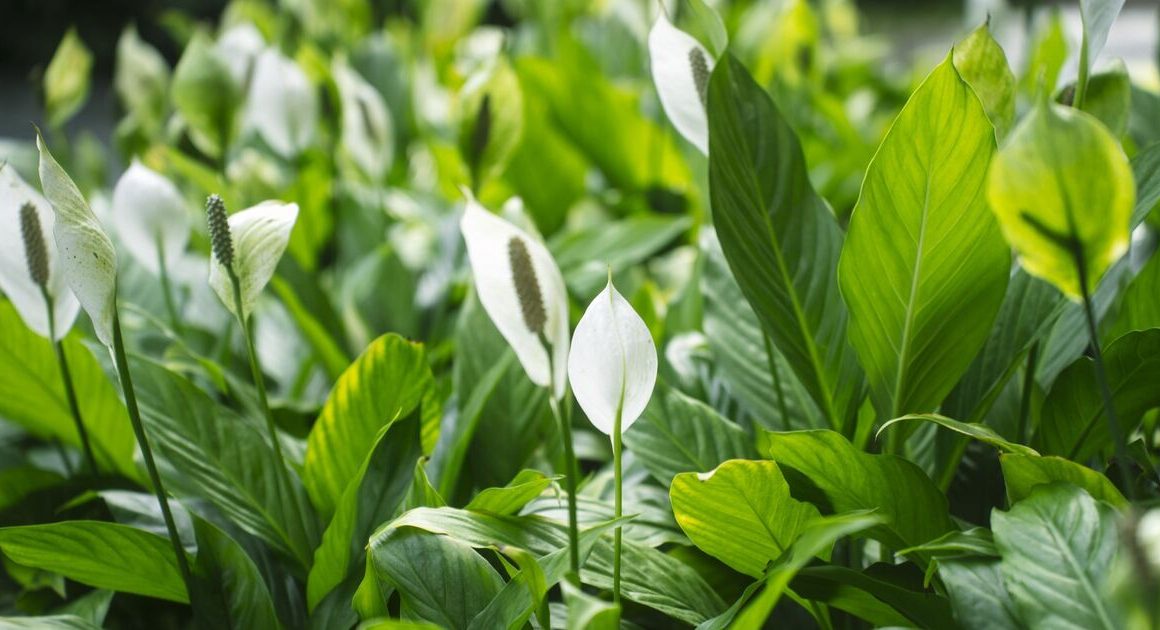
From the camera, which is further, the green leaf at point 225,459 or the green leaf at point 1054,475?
the green leaf at point 225,459

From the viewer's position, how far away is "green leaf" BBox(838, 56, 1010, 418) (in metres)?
0.57

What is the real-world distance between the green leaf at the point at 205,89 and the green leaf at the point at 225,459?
37 cm

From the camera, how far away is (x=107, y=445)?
0.82 m

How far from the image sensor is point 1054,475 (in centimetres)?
55

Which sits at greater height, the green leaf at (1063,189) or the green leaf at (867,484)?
the green leaf at (1063,189)

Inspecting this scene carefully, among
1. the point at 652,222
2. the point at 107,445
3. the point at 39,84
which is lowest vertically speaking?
the point at 107,445

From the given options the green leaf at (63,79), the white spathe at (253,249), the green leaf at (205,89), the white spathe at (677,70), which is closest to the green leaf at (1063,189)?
the white spathe at (677,70)

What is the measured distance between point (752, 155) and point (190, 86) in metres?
0.59

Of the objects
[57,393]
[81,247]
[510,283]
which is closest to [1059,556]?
[510,283]

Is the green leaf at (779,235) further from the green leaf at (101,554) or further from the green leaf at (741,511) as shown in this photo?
the green leaf at (101,554)

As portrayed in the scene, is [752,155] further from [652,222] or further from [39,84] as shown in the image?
[39,84]

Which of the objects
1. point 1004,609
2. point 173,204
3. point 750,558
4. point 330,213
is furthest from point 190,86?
point 1004,609

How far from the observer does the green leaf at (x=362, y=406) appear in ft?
2.22

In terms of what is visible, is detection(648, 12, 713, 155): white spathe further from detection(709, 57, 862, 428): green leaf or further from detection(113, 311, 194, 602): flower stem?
detection(113, 311, 194, 602): flower stem
